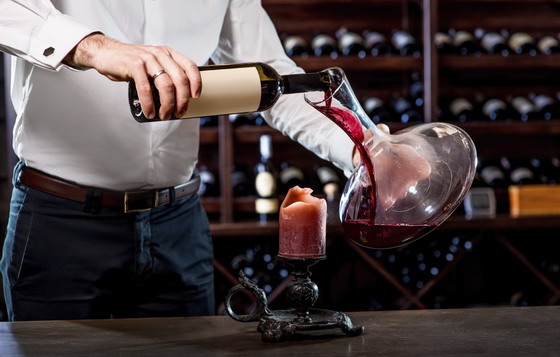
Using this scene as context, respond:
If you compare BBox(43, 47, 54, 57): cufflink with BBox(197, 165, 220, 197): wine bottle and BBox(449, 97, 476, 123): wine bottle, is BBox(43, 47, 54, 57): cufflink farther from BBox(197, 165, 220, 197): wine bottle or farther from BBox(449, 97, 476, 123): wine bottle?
BBox(449, 97, 476, 123): wine bottle

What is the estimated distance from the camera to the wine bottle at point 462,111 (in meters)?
3.51

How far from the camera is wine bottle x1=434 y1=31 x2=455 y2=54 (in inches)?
138

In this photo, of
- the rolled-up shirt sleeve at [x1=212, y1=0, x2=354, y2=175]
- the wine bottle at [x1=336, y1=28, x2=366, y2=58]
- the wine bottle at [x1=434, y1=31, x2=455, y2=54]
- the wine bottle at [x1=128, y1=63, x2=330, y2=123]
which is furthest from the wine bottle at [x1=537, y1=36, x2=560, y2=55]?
the wine bottle at [x1=128, y1=63, x2=330, y2=123]

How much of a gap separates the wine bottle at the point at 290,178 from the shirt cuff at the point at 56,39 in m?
2.20

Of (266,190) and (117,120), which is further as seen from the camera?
(266,190)

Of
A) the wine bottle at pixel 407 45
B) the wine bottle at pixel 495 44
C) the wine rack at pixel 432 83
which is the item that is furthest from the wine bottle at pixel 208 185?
the wine bottle at pixel 495 44

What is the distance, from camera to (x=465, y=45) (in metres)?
3.54

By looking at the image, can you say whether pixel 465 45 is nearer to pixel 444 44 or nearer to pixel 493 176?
pixel 444 44

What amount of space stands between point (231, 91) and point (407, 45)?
8.22ft

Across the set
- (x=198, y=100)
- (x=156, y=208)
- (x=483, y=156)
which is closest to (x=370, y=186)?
(x=198, y=100)

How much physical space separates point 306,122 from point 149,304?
0.55 metres

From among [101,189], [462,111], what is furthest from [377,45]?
[101,189]

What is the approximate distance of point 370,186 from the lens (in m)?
1.19

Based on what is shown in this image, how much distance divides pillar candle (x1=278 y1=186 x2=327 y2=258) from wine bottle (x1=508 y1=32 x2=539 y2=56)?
102 inches
